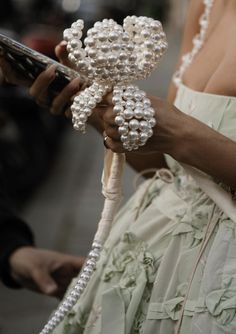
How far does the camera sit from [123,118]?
1.17 meters

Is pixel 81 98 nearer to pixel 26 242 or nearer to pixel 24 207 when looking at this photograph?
pixel 26 242

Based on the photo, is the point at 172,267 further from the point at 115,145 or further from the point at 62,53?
the point at 62,53

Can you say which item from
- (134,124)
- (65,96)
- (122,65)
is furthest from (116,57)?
(65,96)

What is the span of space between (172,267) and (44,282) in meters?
0.50

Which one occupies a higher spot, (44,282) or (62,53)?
(62,53)

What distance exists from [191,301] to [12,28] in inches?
212

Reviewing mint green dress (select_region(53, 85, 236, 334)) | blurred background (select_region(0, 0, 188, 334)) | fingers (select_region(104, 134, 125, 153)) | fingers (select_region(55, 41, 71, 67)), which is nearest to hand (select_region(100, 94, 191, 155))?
fingers (select_region(104, 134, 125, 153))

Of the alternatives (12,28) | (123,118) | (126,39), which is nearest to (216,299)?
(123,118)

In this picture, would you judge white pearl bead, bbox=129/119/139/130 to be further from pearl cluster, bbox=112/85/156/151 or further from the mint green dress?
the mint green dress

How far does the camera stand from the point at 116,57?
1.18 metres

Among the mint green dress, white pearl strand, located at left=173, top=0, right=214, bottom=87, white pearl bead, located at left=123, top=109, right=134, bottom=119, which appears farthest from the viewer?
white pearl strand, located at left=173, top=0, right=214, bottom=87

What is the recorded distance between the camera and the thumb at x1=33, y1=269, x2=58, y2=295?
5.74 ft

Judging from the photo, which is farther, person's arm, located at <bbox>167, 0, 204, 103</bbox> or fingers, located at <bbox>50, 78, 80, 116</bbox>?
person's arm, located at <bbox>167, 0, 204, 103</bbox>

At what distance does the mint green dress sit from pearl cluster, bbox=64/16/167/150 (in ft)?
0.76
